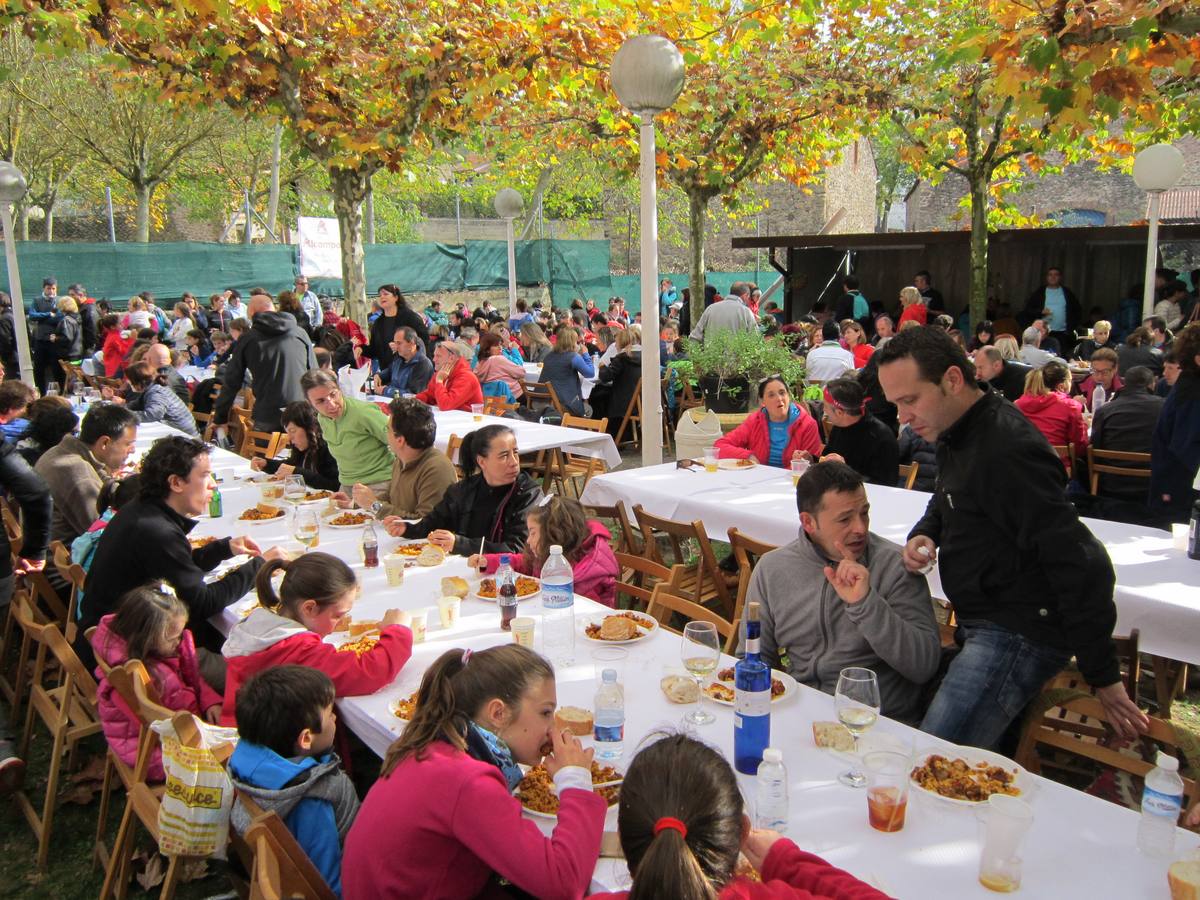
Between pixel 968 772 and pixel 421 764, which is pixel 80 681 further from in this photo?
pixel 968 772

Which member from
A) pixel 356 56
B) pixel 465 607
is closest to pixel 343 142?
pixel 356 56

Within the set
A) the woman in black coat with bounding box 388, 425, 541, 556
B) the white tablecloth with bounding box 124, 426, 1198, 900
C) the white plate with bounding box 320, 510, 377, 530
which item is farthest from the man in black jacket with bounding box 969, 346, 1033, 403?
the white tablecloth with bounding box 124, 426, 1198, 900

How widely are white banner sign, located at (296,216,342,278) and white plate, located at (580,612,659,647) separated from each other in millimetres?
15597

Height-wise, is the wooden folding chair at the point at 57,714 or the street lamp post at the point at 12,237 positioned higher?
the street lamp post at the point at 12,237

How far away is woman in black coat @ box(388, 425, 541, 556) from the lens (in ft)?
14.3

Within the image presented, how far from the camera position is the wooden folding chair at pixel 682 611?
3193 millimetres

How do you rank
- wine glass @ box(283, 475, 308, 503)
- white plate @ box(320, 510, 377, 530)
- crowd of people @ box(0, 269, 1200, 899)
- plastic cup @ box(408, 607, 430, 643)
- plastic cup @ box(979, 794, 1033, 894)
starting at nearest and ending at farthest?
plastic cup @ box(979, 794, 1033, 894), crowd of people @ box(0, 269, 1200, 899), plastic cup @ box(408, 607, 430, 643), white plate @ box(320, 510, 377, 530), wine glass @ box(283, 475, 308, 503)

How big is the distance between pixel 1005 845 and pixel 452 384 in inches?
283

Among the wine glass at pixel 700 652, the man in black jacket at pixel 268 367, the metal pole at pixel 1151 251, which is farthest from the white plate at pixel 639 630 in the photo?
the metal pole at pixel 1151 251

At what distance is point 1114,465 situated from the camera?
595 centimetres

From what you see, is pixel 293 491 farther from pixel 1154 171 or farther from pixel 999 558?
pixel 1154 171

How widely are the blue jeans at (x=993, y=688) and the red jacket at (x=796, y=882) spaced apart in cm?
105

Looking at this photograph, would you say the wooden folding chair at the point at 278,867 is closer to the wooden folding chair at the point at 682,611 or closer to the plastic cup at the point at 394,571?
the wooden folding chair at the point at 682,611

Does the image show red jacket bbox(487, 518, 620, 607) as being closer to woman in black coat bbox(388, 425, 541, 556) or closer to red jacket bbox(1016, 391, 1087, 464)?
woman in black coat bbox(388, 425, 541, 556)
